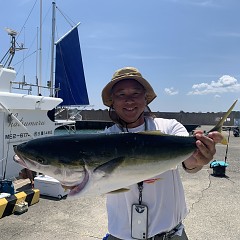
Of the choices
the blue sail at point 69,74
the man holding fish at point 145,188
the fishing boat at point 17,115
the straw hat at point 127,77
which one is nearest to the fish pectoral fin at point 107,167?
the man holding fish at point 145,188

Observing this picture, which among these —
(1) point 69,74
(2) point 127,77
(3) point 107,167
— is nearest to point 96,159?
(3) point 107,167

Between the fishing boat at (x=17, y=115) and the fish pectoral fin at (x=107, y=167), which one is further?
the fishing boat at (x=17, y=115)

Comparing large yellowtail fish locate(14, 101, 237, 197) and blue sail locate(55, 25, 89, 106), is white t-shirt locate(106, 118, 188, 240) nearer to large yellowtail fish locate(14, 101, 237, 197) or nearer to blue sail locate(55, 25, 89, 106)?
large yellowtail fish locate(14, 101, 237, 197)

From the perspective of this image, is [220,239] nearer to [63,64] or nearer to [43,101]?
[43,101]

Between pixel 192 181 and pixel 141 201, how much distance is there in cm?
576

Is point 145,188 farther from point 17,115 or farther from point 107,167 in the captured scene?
point 17,115

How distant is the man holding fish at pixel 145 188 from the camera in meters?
1.95

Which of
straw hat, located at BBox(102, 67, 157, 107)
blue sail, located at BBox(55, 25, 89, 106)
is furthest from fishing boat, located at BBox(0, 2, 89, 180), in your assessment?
blue sail, located at BBox(55, 25, 89, 106)

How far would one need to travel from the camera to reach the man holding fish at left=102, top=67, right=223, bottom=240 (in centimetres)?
195

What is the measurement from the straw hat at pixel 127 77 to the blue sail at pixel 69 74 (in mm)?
21019

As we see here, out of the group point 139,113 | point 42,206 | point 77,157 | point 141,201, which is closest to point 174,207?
point 141,201

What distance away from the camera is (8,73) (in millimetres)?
8414

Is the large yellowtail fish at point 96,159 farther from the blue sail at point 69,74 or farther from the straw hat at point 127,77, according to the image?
the blue sail at point 69,74

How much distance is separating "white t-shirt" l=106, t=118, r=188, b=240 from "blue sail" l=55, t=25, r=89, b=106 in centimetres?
2132
